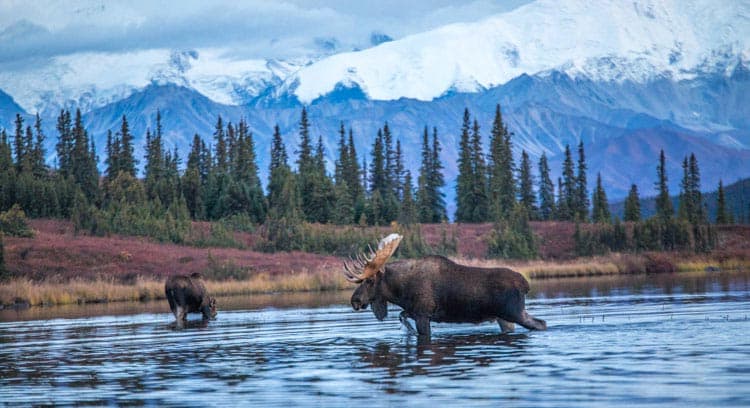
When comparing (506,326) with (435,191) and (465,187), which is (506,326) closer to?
(465,187)

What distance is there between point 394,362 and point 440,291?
4.90 metres

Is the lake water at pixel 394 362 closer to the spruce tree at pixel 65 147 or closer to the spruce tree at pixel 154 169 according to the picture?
the spruce tree at pixel 154 169

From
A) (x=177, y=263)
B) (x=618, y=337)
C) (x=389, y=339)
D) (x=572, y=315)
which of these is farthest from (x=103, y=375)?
(x=177, y=263)

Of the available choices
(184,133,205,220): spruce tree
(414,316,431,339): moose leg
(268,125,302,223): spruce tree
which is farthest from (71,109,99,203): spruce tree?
(414,316,431,339): moose leg

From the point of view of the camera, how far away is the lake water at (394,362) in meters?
16.7

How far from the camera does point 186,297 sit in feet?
122

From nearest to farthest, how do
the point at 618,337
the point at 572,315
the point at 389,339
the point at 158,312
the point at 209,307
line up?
the point at 618,337
the point at 389,339
the point at 572,315
the point at 209,307
the point at 158,312

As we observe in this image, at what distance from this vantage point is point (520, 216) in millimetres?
110125

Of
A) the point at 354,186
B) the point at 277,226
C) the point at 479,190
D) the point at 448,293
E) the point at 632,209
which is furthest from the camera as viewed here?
the point at 354,186

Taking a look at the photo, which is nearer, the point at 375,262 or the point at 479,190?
the point at 375,262

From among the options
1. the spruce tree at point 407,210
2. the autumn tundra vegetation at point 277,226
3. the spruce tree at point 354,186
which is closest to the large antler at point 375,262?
the autumn tundra vegetation at point 277,226

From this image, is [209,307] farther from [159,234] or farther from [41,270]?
[159,234]

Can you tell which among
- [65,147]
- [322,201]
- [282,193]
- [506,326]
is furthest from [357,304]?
[65,147]

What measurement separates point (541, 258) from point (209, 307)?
67.4 metres
